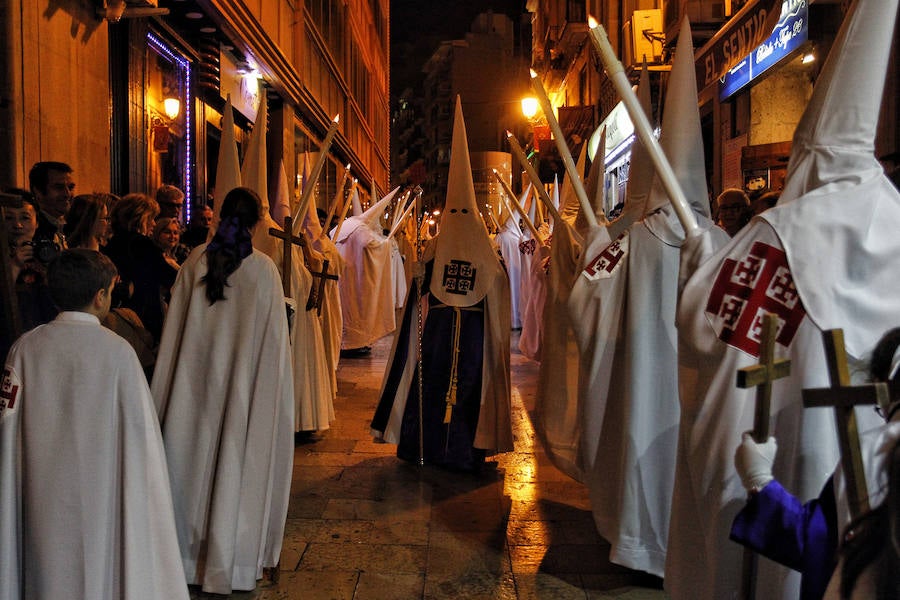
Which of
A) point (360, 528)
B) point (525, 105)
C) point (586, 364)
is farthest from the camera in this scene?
point (525, 105)

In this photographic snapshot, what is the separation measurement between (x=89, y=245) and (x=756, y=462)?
3905 millimetres

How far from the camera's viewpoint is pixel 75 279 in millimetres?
2842

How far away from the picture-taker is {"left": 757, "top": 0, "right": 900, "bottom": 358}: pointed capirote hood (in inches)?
89.9

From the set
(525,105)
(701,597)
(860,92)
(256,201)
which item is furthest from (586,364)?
(525,105)

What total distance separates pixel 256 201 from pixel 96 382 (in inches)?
65.2

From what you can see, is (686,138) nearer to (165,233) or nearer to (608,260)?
(608,260)

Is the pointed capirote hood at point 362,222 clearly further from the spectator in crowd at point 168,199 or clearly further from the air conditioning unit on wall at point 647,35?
the spectator in crowd at point 168,199

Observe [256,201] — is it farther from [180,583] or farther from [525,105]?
[525,105]

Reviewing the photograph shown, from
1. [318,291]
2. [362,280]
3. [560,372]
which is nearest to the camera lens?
[560,372]

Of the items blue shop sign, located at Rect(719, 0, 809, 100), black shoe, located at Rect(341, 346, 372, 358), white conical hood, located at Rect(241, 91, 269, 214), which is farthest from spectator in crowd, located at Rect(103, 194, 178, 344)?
black shoe, located at Rect(341, 346, 372, 358)

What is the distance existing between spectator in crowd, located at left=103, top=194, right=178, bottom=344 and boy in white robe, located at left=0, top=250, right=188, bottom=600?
6.45 feet

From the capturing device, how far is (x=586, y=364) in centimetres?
450

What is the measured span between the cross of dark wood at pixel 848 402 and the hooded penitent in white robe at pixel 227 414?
2.76 metres

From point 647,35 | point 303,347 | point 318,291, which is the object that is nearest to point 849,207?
point 303,347
